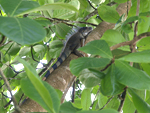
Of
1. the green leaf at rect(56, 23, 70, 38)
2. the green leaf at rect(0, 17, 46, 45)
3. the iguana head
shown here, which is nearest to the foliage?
the green leaf at rect(0, 17, 46, 45)

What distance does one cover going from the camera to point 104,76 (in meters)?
0.85

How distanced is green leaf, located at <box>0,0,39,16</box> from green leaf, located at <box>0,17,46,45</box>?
0.38 feet

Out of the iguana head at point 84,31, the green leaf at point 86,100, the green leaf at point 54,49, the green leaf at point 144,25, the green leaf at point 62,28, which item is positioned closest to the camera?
the green leaf at point 86,100

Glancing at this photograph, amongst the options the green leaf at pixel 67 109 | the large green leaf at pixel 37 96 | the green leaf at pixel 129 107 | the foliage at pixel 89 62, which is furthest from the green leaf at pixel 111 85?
the green leaf at pixel 129 107

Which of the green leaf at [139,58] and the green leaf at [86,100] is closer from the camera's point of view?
the green leaf at [139,58]

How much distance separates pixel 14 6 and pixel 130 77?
0.61 m

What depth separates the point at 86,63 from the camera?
775 mm

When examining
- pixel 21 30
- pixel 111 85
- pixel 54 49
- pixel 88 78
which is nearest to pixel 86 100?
pixel 88 78

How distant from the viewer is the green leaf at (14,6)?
0.69 metres

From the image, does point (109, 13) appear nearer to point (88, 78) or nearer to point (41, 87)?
point (88, 78)

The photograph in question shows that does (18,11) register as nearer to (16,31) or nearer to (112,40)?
(16,31)

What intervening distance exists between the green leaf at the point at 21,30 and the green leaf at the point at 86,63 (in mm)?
292

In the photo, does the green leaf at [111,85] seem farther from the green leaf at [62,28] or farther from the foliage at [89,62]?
the green leaf at [62,28]

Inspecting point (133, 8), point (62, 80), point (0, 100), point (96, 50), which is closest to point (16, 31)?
point (96, 50)
